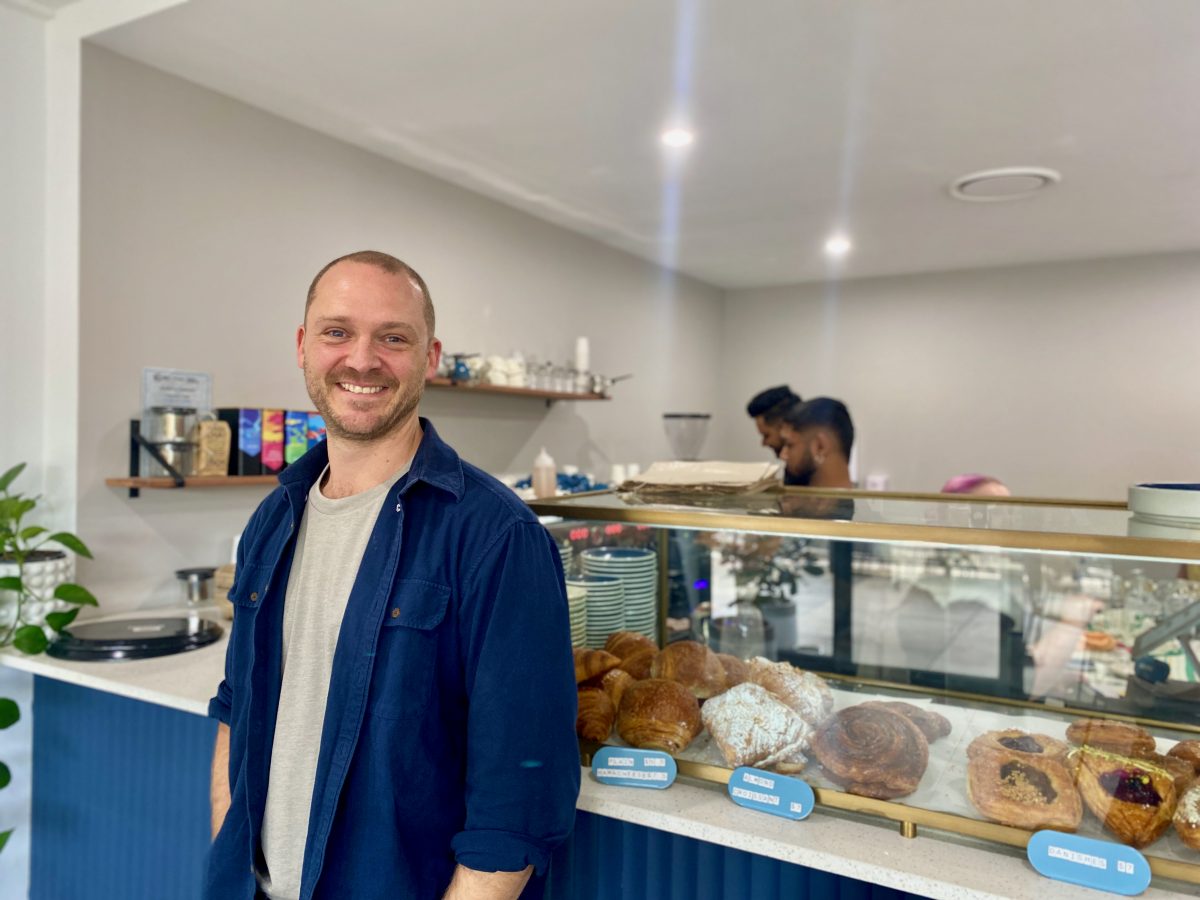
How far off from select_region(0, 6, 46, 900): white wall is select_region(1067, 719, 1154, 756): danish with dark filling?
2.33 m

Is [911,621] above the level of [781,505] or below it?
below

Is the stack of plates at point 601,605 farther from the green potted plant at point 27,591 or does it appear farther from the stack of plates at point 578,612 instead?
the green potted plant at point 27,591

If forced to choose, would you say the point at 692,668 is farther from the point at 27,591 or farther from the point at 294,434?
the point at 294,434

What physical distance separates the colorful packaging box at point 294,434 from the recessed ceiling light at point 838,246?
293 centimetres

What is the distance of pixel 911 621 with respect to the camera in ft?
7.54

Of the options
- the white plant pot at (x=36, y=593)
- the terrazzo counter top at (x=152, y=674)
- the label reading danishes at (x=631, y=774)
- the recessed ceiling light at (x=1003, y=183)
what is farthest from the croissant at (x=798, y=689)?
the recessed ceiling light at (x=1003, y=183)

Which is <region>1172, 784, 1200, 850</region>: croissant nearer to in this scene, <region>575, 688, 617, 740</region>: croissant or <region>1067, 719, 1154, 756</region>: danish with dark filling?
<region>1067, 719, 1154, 756</region>: danish with dark filling

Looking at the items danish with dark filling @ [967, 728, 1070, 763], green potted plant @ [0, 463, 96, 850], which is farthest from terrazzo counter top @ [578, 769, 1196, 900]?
green potted plant @ [0, 463, 96, 850]

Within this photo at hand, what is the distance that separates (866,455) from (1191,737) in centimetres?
426

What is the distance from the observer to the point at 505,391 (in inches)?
136

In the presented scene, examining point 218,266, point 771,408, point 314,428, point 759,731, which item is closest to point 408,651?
point 759,731

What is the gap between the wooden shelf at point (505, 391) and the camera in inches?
125

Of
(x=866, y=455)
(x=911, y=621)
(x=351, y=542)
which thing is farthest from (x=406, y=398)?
(x=866, y=455)

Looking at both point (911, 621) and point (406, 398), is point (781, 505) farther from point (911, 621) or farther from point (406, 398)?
point (911, 621)
